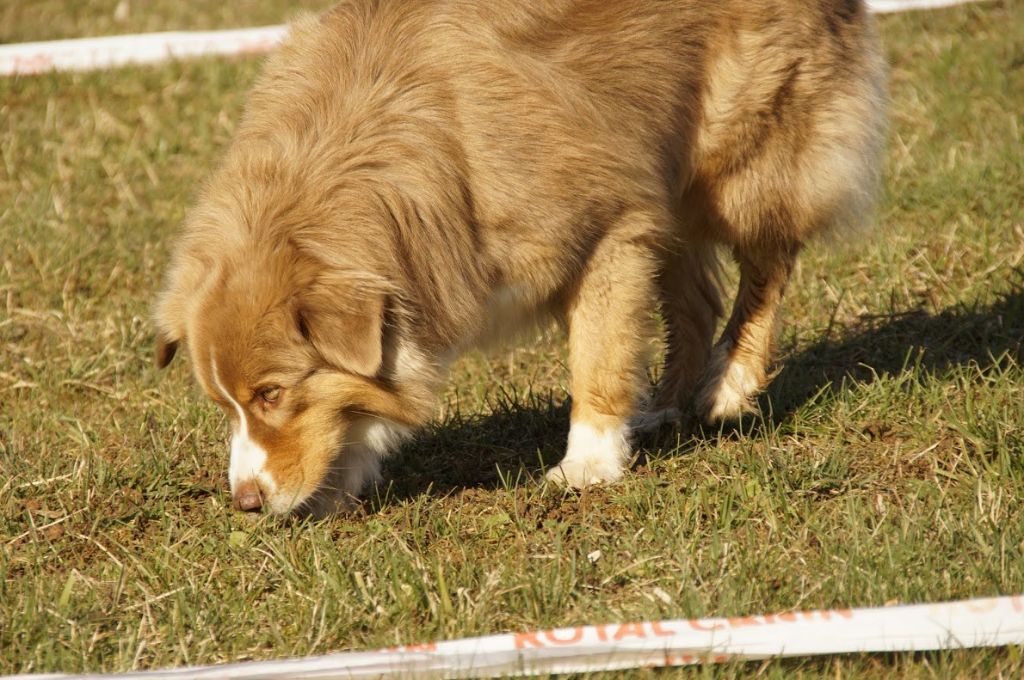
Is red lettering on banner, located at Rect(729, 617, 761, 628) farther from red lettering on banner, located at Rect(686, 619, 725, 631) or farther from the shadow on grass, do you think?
the shadow on grass

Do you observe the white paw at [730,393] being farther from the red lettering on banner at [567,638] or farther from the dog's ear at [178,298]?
the dog's ear at [178,298]

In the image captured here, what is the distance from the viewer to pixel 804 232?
5.07 meters

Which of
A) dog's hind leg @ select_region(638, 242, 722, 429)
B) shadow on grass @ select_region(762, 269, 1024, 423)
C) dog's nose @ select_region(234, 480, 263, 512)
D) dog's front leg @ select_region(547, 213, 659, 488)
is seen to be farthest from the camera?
dog's hind leg @ select_region(638, 242, 722, 429)

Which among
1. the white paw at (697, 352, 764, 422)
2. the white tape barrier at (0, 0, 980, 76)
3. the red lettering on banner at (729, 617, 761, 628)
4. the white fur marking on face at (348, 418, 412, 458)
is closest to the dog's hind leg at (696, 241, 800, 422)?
the white paw at (697, 352, 764, 422)

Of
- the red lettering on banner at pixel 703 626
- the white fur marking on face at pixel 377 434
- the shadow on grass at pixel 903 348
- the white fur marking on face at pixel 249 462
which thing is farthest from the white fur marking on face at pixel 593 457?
the red lettering on banner at pixel 703 626

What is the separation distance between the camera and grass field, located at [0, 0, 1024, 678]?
3715 millimetres

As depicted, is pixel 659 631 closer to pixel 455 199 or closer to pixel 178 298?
pixel 455 199

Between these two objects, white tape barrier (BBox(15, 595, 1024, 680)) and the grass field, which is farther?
the grass field

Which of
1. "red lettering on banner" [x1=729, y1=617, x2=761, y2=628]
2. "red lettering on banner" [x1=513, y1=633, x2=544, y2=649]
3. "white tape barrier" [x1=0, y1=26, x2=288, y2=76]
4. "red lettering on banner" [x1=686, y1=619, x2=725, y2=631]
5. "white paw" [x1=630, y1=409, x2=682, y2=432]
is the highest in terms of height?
"red lettering on banner" [x1=729, y1=617, x2=761, y2=628]

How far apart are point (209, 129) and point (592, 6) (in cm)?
459

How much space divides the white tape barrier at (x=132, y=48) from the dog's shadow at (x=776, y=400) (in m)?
Result: 4.29

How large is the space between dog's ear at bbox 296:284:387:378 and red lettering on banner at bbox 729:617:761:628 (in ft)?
4.17

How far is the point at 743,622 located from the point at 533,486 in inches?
51.2

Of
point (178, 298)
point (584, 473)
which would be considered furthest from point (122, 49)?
point (584, 473)
